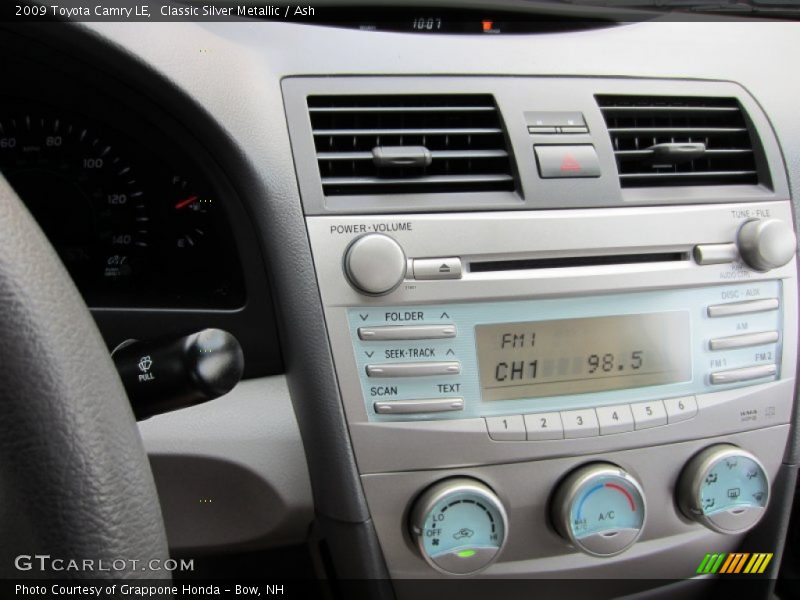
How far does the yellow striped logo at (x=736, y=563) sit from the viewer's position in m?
1.42

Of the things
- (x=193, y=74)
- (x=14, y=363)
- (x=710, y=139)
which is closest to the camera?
(x=14, y=363)

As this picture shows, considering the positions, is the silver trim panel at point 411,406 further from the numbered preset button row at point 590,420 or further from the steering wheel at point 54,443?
the steering wheel at point 54,443

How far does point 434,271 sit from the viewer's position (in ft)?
3.78

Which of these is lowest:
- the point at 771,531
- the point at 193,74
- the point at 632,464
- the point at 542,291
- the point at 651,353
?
the point at 771,531

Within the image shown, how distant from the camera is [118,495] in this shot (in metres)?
0.65

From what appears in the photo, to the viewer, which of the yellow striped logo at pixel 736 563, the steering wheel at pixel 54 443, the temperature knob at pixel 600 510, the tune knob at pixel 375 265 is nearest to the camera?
the steering wheel at pixel 54 443

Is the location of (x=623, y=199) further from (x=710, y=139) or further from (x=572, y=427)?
(x=572, y=427)

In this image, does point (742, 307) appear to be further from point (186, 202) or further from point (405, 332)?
point (186, 202)

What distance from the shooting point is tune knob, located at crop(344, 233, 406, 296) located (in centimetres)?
111

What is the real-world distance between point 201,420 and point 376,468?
27cm

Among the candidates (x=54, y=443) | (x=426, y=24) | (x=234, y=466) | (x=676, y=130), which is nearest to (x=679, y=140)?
(x=676, y=130)

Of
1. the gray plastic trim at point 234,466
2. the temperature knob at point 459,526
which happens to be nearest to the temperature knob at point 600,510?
the temperature knob at point 459,526

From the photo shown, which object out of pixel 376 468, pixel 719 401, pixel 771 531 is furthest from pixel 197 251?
pixel 771 531

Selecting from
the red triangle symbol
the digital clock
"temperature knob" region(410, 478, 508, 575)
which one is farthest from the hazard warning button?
"temperature knob" region(410, 478, 508, 575)
